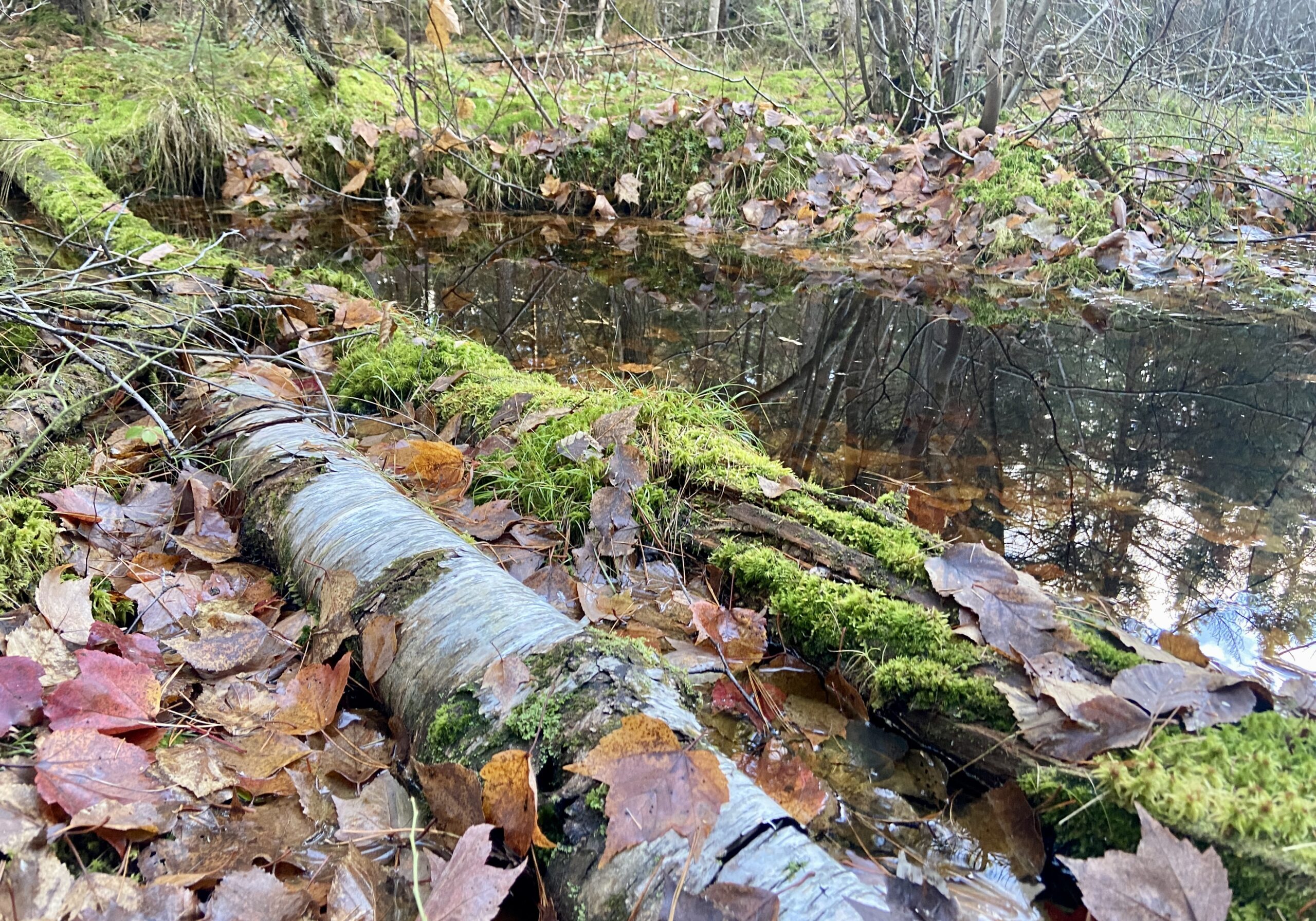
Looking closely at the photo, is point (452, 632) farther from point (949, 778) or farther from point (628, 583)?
point (949, 778)

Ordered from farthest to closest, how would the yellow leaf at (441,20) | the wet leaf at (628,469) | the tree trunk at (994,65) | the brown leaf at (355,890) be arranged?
1. the tree trunk at (994,65)
2. the yellow leaf at (441,20)
3. the wet leaf at (628,469)
4. the brown leaf at (355,890)

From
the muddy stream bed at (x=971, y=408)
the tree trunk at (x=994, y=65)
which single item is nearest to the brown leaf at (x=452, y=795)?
the muddy stream bed at (x=971, y=408)

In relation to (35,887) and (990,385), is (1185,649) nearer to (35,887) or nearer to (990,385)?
(35,887)

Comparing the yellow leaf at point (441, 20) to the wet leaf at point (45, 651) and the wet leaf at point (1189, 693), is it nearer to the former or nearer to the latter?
the wet leaf at point (45, 651)

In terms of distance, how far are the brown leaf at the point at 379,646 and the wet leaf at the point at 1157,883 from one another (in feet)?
3.88

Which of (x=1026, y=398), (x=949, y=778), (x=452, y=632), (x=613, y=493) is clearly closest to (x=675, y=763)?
(x=452, y=632)

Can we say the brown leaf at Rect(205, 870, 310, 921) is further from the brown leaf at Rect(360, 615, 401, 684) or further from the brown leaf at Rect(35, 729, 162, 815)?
the brown leaf at Rect(360, 615, 401, 684)

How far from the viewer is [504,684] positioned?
1.29 meters

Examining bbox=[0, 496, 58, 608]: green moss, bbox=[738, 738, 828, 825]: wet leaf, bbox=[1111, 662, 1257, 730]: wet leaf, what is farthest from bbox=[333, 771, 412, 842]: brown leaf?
bbox=[1111, 662, 1257, 730]: wet leaf

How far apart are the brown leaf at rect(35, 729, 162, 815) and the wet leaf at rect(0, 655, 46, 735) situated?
14 cm

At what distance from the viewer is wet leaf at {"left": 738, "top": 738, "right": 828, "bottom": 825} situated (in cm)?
141

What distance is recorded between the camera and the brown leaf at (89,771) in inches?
43.8

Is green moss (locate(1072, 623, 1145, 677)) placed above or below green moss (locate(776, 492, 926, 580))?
above

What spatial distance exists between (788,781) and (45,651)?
1413mm
